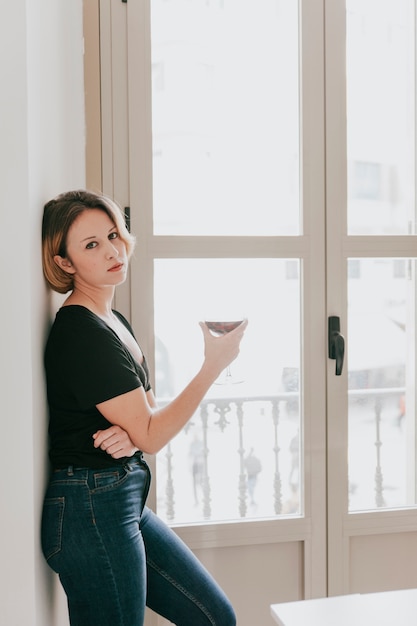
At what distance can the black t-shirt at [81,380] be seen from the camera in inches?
59.5

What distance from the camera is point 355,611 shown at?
1.28m

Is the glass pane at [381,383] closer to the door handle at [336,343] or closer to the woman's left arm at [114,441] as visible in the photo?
the door handle at [336,343]

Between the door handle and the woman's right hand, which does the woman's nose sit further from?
the door handle

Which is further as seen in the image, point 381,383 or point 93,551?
point 381,383

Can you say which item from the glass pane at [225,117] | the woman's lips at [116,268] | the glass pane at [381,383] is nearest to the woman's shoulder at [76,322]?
the woman's lips at [116,268]

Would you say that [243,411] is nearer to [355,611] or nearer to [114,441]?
[114,441]

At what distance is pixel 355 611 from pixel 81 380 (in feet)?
2.37

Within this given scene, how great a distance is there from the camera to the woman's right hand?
166cm

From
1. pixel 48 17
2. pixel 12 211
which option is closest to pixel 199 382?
pixel 12 211

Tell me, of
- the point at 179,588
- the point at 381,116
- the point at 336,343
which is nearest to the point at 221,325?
the point at 179,588

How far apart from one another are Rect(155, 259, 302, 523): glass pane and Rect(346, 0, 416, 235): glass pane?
1.26 feet

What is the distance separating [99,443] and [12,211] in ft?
1.79

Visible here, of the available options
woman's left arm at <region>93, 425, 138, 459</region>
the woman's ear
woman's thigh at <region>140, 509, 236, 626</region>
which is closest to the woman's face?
the woman's ear

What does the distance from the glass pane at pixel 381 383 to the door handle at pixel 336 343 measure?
10 cm
